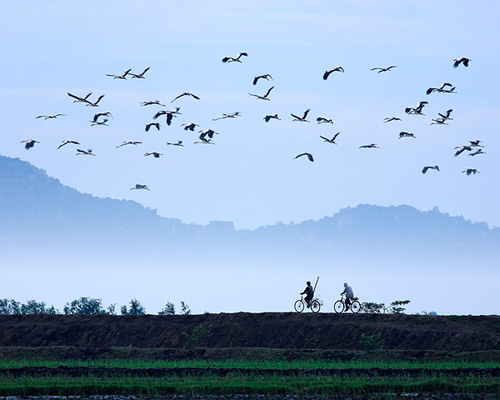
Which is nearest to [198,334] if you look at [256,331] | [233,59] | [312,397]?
[256,331]

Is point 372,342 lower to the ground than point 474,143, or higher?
lower

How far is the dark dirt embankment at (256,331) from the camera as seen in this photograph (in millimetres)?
51312

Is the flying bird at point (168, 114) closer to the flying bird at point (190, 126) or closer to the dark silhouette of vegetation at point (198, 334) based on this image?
the flying bird at point (190, 126)

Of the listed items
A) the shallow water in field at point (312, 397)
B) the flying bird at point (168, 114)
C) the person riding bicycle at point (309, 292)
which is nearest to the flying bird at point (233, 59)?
the flying bird at point (168, 114)

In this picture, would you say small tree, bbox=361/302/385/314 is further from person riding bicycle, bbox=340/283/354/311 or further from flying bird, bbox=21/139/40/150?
flying bird, bbox=21/139/40/150

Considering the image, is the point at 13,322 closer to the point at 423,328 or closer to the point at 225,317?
the point at 225,317

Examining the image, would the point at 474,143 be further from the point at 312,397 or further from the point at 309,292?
the point at 312,397

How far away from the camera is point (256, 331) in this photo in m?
55.4

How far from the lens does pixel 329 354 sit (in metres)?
49.0

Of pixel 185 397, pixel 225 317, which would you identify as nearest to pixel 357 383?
pixel 185 397

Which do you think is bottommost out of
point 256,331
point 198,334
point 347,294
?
point 198,334

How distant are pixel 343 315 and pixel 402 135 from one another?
11017 millimetres

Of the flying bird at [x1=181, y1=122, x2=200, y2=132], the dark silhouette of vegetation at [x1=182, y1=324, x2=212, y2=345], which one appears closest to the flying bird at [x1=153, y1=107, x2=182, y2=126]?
the flying bird at [x1=181, y1=122, x2=200, y2=132]

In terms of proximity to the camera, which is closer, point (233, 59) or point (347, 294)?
point (233, 59)
